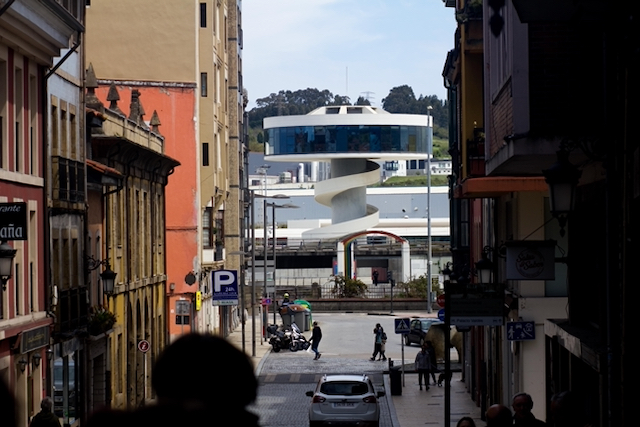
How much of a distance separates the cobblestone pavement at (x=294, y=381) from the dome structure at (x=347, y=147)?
50.4 m

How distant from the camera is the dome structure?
103m

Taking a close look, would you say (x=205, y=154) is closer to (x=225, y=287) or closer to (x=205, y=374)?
(x=225, y=287)

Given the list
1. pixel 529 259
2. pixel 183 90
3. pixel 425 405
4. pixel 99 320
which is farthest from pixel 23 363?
pixel 183 90

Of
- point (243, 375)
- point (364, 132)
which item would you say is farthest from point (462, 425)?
point (364, 132)

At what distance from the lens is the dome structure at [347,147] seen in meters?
103

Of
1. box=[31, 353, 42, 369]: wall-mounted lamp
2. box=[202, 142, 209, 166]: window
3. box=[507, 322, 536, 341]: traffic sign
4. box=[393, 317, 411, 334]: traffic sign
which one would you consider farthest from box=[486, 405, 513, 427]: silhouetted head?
box=[202, 142, 209, 166]: window

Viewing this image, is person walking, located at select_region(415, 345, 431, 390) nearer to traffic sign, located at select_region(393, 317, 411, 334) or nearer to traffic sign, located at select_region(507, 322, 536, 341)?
traffic sign, located at select_region(393, 317, 411, 334)

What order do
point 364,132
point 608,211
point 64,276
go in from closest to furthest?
point 608,211 → point 64,276 → point 364,132

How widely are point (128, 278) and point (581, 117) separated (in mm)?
23756

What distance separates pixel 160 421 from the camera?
283 cm

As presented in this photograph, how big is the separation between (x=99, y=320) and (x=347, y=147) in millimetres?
80813

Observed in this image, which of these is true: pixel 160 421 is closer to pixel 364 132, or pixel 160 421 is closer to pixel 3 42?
pixel 3 42

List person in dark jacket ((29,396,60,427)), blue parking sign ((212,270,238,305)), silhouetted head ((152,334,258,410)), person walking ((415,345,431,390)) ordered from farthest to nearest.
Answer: blue parking sign ((212,270,238,305))
person walking ((415,345,431,390))
person in dark jacket ((29,396,60,427))
silhouetted head ((152,334,258,410))

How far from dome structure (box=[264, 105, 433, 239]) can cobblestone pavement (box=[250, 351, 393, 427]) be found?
165 feet
